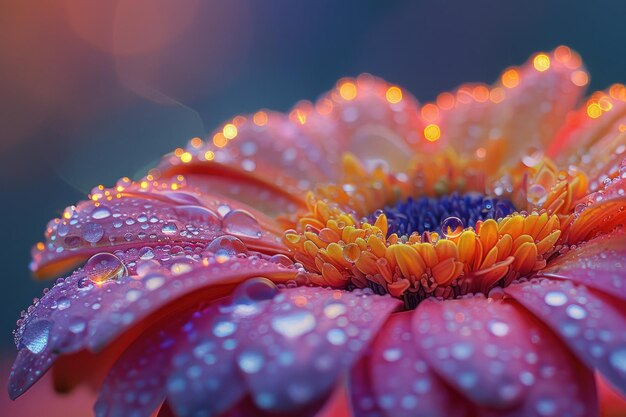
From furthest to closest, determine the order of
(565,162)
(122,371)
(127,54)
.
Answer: (127,54), (565,162), (122,371)

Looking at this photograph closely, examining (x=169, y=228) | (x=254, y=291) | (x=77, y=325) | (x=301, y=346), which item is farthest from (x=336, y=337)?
(x=169, y=228)

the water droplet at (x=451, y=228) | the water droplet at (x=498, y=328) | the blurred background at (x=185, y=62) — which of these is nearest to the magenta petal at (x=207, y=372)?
the water droplet at (x=498, y=328)

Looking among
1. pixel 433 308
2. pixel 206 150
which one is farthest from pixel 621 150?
pixel 206 150

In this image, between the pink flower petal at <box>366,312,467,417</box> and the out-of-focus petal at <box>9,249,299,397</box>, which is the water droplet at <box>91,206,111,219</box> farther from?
the pink flower petal at <box>366,312,467,417</box>

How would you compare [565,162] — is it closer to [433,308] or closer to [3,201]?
[433,308]

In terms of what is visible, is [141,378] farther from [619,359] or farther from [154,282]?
[619,359]
